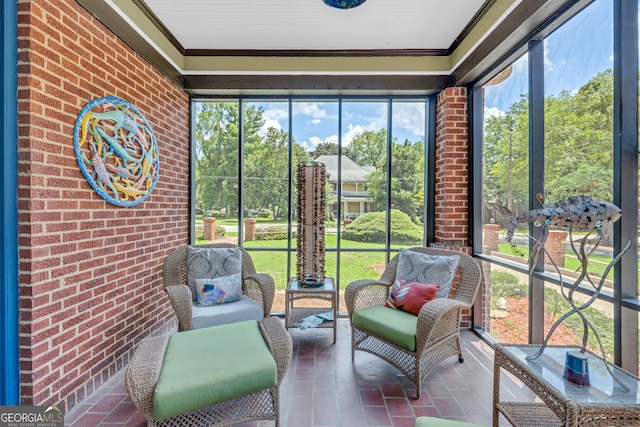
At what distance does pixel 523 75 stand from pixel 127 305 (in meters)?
4.05

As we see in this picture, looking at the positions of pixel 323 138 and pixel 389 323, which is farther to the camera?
pixel 323 138

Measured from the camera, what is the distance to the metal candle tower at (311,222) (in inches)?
119

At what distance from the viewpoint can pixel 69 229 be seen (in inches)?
75.4

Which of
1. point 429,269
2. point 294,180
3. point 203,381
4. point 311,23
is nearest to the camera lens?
point 203,381

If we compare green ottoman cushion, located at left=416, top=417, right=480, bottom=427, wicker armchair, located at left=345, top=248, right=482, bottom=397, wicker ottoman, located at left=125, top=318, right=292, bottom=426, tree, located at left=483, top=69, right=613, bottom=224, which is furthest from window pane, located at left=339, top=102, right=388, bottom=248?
green ottoman cushion, located at left=416, top=417, right=480, bottom=427

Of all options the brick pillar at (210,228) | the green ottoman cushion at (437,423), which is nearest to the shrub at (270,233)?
the brick pillar at (210,228)

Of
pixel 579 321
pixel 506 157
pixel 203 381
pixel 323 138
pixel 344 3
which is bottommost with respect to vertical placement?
pixel 203 381

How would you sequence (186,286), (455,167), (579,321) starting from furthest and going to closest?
(455,167) < (186,286) < (579,321)

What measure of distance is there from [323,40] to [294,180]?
162cm

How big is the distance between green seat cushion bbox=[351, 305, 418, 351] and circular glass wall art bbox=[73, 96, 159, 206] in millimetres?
2259

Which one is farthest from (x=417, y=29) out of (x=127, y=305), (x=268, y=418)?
(x=127, y=305)

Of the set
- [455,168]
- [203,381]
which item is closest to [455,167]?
[455,168]

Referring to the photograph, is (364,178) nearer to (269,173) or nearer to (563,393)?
(269,173)

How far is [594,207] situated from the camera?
4.73 ft
